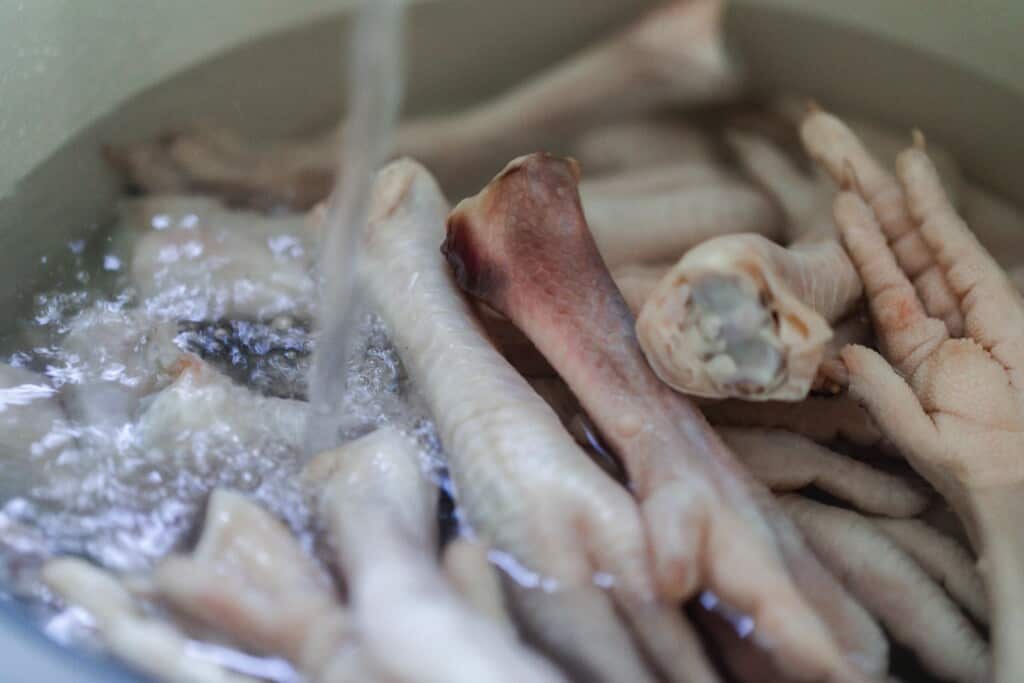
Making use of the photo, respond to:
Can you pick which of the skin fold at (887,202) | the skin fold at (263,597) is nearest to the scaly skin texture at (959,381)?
the skin fold at (887,202)

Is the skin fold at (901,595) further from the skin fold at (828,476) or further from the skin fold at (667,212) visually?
the skin fold at (667,212)

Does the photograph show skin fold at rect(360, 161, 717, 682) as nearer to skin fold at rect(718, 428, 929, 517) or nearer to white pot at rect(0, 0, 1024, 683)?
skin fold at rect(718, 428, 929, 517)

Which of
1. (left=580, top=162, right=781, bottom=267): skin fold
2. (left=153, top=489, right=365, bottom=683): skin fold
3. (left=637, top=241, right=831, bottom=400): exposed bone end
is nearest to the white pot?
(left=580, top=162, right=781, bottom=267): skin fold

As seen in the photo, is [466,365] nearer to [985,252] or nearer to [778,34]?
[985,252]

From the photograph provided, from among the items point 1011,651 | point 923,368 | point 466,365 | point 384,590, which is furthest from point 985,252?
point 384,590

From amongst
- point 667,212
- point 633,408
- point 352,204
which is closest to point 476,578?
point 633,408

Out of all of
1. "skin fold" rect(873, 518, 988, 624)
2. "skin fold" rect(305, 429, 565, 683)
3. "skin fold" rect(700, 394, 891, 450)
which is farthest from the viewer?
"skin fold" rect(700, 394, 891, 450)
